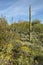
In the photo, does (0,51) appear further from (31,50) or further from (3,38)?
(31,50)

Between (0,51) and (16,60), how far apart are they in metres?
1.19

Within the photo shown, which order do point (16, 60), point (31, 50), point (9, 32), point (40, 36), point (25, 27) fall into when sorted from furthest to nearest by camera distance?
1. point (25, 27)
2. point (40, 36)
3. point (31, 50)
4. point (9, 32)
5. point (16, 60)

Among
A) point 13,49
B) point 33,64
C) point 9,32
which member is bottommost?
point 33,64

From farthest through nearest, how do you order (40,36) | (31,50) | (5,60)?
(40,36)
(31,50)
(5,60)

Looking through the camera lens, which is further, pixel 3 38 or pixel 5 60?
pixel 3 38

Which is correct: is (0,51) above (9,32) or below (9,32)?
below

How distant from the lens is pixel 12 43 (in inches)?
597

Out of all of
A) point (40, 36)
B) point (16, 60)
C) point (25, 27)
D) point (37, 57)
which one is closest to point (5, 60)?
point (16, 60)

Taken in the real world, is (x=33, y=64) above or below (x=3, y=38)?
below

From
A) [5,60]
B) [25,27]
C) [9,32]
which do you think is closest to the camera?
[5,60]

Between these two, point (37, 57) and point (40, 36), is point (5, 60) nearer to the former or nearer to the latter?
point (37, 57)

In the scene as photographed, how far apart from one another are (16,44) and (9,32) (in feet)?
3.62

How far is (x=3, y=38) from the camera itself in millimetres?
14422

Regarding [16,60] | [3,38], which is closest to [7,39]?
[3,38]
